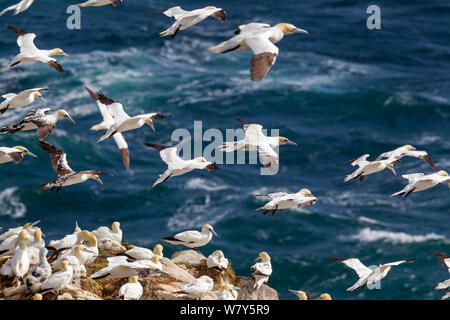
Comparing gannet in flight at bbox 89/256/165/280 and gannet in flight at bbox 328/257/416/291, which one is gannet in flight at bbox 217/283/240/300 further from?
gannet in flight at bbox 328/257/416/291

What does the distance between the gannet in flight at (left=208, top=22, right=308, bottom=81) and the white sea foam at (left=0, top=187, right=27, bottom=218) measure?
1638 inches

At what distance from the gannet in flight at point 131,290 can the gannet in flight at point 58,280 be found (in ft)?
4.75

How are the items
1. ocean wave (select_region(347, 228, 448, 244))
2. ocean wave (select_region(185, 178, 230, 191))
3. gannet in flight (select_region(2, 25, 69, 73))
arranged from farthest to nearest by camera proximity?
ocean wave (select_region(185, 178, 230, 191)) < ocean wave (select_region(347, 228, 448, 244)) < gannet in flight (select_region(2, 25, 69, 73))

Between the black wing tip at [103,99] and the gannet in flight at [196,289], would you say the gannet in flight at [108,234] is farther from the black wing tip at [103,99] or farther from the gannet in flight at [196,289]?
the black wing tip at [103,99]

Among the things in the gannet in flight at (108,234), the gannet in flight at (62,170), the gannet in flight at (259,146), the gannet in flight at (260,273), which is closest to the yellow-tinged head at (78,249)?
the gannet in flight at (108,234)

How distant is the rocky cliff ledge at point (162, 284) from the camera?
2553 cm

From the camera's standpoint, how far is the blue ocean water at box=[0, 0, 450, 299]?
67625mm

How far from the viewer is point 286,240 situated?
67938 millimetres

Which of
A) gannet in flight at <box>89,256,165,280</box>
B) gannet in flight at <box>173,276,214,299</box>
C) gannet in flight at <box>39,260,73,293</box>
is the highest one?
gannet in flight at <box>39,260,73,293</box>

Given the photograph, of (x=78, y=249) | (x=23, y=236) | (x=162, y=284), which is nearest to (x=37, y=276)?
(x=23, y=236)

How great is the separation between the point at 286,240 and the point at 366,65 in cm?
3676

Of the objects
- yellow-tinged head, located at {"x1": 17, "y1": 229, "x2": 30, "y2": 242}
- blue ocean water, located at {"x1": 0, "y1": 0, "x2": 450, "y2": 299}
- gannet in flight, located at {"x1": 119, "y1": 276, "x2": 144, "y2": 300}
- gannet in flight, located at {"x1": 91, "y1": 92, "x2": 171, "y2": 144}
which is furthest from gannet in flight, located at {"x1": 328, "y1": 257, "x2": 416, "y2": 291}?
blue ocean water, located at {"x1": 0, "y1": 0, "x2": 450, "y2": 299}

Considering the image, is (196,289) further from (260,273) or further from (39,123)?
(39,123)

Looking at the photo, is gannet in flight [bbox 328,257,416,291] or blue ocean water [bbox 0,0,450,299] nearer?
gannet in flight [bbox 328,257,416,291]
